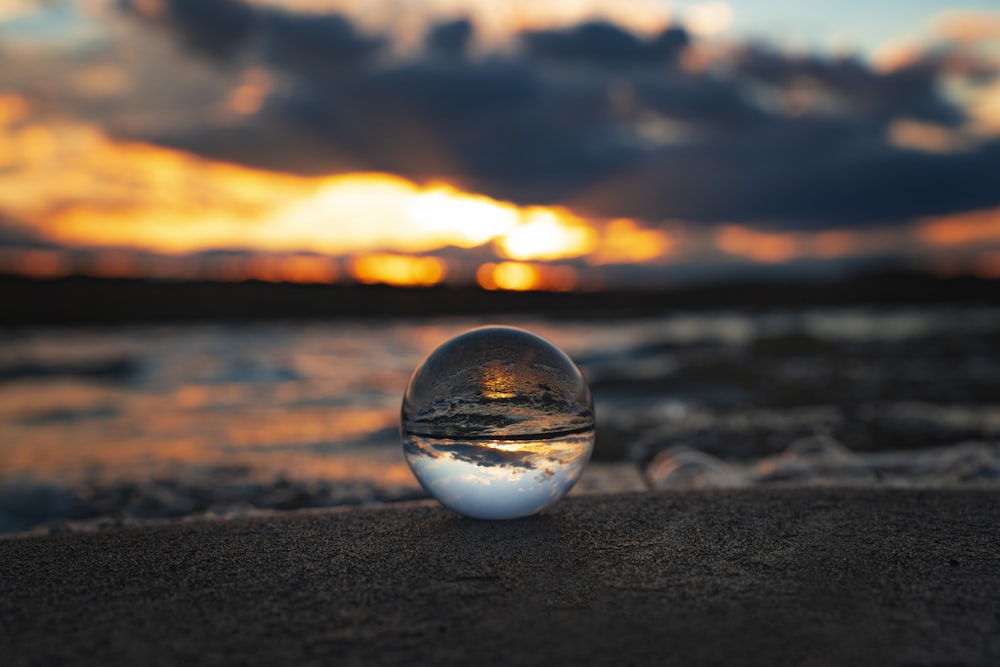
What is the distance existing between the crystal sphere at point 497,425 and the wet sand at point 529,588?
0.16 meters

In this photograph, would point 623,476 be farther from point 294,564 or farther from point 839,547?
point 294,564

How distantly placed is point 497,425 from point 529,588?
762 millimetres

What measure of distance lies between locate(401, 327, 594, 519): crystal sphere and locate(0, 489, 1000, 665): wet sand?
0.16 meters

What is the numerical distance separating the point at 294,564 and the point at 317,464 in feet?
10.5

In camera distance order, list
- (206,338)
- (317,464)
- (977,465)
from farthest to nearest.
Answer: (206,338), (317,464), (977,465)

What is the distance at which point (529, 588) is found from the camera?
235 cm

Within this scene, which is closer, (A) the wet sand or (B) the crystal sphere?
(A) the wet sand

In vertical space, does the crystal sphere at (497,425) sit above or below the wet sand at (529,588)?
above

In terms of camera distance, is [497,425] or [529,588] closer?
[529,588]

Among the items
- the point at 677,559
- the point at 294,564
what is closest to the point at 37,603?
the point at 294,564

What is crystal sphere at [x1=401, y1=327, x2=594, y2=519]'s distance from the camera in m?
2.98

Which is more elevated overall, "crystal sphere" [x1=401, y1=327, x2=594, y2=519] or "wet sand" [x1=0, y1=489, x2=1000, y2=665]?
"crystal sphere" [x1=401, y1=327, x2=594, y2=519]

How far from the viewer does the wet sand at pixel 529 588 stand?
1938 millimetres

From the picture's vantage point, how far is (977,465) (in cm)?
462
